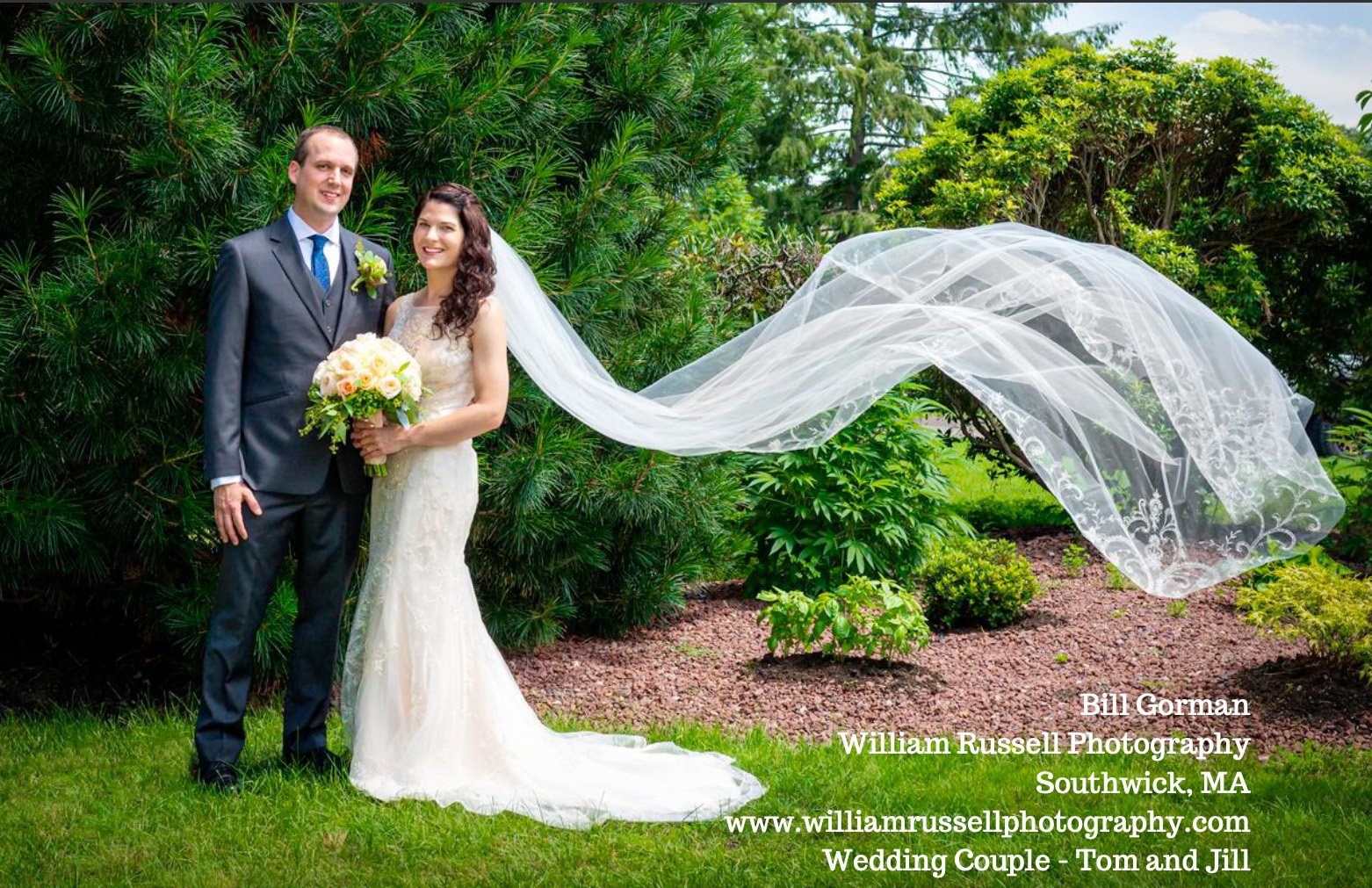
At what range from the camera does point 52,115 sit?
17.2 ft

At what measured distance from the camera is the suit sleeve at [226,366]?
4.22 m

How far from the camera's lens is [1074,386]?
4414 mm

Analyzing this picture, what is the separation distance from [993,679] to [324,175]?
382cm

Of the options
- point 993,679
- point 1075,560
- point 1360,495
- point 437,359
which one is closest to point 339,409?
point 437,359

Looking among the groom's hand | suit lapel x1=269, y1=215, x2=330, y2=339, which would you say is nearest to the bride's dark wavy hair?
suit lapel x1=269, y1=215, x2=330, y2=339

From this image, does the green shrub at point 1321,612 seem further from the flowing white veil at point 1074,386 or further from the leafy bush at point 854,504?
the leafy bush at point 854,504

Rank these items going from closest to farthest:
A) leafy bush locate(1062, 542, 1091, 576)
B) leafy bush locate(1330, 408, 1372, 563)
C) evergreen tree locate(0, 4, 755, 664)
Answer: evergreen tree locate(0, 4, 755, 664), leafy bush locate(1330, 408, 1372, 563), leafy bush locate(1062, 542, 1091, 576)

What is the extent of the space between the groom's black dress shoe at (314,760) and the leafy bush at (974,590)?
3.59 meters

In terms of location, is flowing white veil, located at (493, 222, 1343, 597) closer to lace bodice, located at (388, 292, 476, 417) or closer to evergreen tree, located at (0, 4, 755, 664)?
lace bodice, located at (388, 292, 476, 417)

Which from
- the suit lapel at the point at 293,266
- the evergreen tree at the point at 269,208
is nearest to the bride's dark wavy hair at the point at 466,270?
the suit lapel at the point at 293,266

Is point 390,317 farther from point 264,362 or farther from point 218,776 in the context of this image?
point 218,776

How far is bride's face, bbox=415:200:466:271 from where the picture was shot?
14.4 ft

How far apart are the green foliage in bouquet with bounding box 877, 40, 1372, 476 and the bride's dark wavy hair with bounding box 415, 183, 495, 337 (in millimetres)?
5191

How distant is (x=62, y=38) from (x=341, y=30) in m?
1.14
